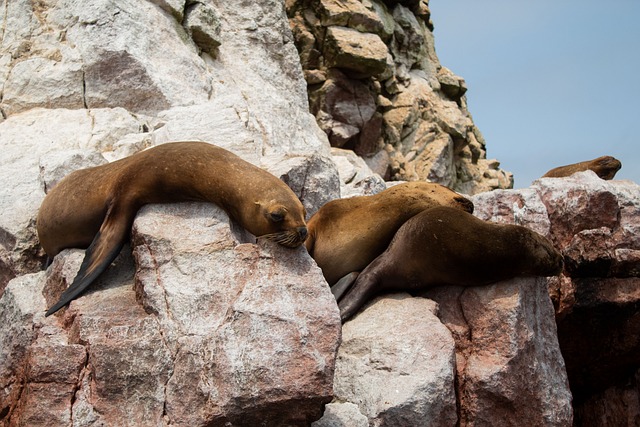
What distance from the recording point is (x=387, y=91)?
16984 mm

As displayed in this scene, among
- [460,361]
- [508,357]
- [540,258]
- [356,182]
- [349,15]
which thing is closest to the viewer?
[508,357]

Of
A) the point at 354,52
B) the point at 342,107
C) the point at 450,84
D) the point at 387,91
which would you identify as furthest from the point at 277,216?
the point at 450,84

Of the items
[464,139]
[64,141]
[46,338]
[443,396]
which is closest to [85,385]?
[46,338]

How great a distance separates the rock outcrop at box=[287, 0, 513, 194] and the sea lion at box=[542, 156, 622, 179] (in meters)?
6.19

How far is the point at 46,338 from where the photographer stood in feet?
13.5

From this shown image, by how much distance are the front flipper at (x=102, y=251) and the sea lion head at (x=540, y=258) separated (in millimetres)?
2743

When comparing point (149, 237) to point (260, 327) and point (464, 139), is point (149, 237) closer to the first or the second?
point (260, 327)

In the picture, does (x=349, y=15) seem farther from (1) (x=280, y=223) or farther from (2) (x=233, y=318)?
(2) (x=233, y=318)

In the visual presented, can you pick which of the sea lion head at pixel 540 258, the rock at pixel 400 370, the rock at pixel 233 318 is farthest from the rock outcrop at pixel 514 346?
the rock at pixel 233 318

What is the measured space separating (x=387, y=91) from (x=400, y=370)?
12.8 metres

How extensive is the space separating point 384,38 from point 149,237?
13.4 metres

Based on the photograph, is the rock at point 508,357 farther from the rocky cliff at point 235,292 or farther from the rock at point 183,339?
the rock at point 183,339

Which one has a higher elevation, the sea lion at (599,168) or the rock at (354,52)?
the sea lion at (599,168)

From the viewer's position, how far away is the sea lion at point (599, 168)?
32.4 ft
